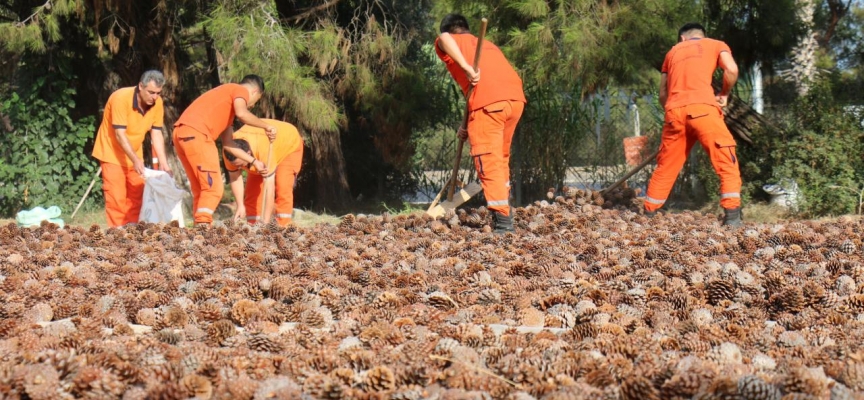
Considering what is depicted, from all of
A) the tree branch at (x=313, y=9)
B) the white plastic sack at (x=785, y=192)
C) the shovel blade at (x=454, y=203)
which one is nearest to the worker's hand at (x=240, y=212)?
the shovel blade at (x=454, y=203)

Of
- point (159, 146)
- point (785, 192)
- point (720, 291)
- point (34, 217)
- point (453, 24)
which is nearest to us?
point (720, 291)

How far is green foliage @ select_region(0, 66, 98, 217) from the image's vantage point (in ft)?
32.1

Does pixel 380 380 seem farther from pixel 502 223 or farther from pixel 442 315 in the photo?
pixel 502 223

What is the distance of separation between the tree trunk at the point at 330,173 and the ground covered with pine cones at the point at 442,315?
369 cm

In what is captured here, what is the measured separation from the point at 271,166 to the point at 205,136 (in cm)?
62

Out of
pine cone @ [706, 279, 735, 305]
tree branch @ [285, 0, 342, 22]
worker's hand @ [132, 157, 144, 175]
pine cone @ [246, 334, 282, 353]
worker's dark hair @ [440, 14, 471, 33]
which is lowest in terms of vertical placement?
pine cone @ [706, 279, 735, 305]

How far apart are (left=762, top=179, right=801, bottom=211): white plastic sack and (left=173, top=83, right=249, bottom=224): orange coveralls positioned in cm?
443

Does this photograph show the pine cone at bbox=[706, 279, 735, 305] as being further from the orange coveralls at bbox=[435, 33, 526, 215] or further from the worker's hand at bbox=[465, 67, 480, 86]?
the worker's hand at bbox=[465, 67, 480, 86]

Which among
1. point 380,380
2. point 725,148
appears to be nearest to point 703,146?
point 725,148

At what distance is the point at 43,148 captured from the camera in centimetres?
991

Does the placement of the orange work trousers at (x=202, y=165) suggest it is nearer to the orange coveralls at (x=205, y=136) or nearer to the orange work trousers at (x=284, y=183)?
the orange coveralls at (x=205, y=136)

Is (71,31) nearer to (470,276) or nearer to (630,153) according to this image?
(630,153)

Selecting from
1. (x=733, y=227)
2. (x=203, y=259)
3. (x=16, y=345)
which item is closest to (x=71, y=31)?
(x=203, y=259)

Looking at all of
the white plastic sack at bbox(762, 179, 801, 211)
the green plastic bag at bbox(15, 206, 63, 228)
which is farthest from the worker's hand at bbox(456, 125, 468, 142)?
the green plastic bag at bbox(15, 206, 63, 228)
